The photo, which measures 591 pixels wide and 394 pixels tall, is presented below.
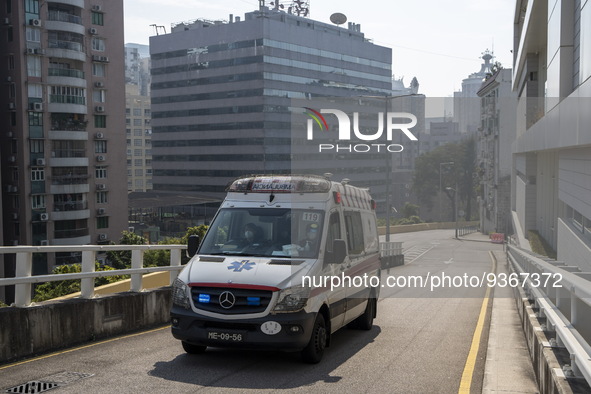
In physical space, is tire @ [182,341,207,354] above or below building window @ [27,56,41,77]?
below

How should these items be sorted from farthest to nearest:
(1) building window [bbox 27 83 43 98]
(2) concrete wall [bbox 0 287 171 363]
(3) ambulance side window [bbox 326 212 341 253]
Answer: (1) building window [bbox 27 83 43 98], (3) ambulance side window [bbox 326 212 341 253], (2) concrete wall [bbox 0 287 171 363]

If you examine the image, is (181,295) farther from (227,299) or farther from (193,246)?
(193,246)

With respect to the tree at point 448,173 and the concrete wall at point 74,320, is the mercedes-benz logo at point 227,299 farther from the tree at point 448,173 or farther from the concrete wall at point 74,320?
the tree at point 448,173

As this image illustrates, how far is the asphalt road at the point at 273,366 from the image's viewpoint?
879 centimetres

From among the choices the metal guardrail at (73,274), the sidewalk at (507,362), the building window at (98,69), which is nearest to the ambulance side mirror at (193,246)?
the metal guardrail at (73,274)

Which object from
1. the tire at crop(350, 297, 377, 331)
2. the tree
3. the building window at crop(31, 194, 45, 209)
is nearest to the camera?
the tire at crop(350, 297, 377, 331)

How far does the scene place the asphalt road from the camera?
8.79 m

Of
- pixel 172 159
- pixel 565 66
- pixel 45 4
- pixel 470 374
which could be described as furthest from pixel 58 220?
pixel 172 159

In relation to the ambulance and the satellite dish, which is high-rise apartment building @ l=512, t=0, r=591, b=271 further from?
the satellite dish

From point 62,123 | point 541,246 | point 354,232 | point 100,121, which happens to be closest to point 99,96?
point 100,121

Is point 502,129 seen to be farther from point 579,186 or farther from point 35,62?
point 579,186

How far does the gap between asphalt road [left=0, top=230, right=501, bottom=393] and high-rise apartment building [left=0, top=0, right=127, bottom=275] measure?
5435cm

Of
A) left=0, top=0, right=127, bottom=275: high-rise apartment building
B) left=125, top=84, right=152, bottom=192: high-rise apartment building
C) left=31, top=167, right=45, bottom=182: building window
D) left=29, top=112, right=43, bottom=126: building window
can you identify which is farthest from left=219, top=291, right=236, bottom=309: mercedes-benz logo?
left=125, top=84, right=152, bottom=192: high-rise apartment building

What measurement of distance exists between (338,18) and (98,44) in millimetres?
55222
